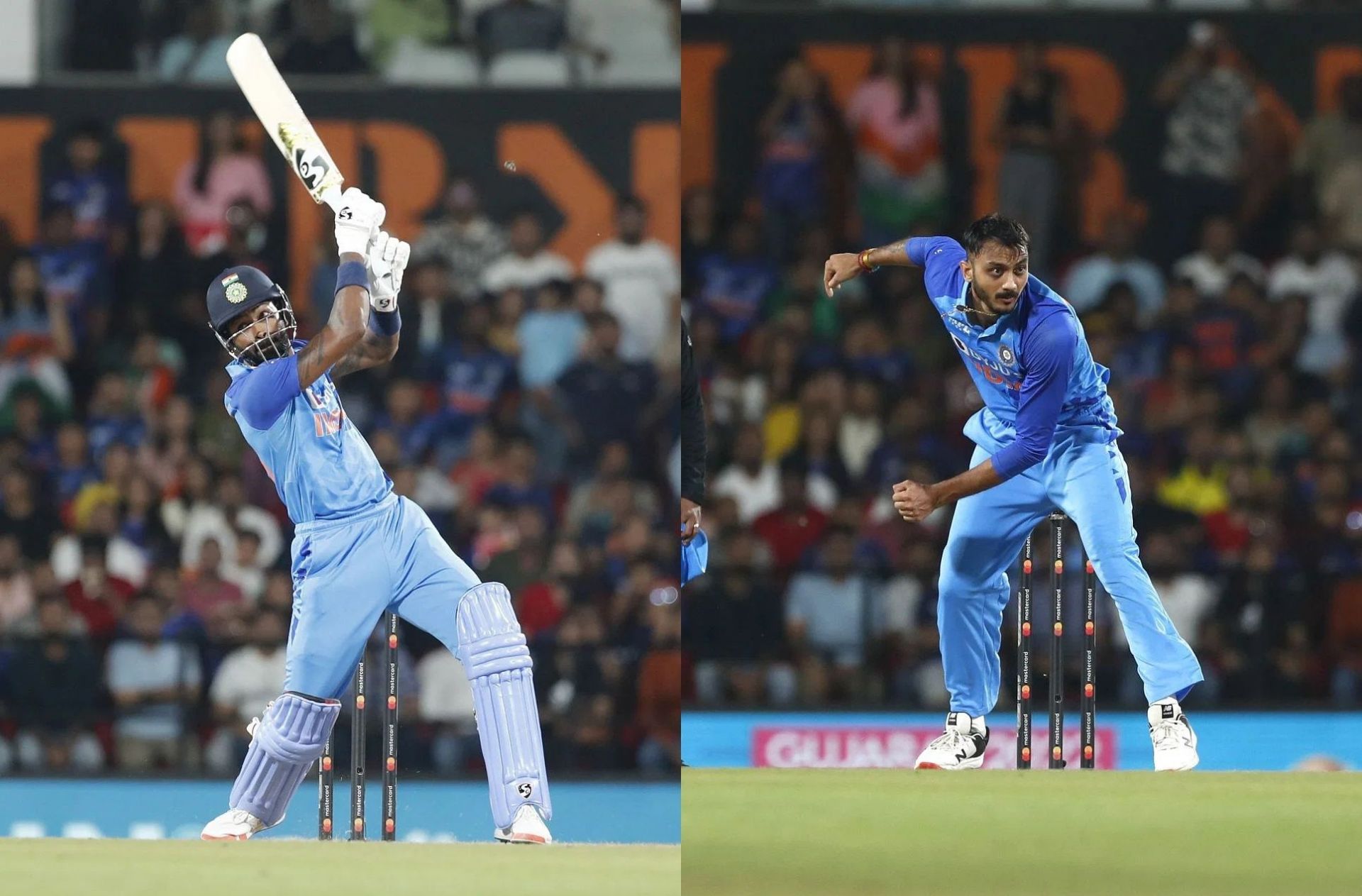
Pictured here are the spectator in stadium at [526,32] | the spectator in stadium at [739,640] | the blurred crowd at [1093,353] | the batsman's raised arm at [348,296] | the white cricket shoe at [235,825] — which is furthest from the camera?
the spectator in stadium at [526,32]

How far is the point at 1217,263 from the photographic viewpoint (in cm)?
905

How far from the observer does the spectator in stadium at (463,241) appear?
902 centimetres

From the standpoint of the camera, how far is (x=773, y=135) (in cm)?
916

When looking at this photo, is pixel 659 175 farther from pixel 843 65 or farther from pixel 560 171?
pixel 843 65

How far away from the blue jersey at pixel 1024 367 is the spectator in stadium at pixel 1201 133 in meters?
4.53

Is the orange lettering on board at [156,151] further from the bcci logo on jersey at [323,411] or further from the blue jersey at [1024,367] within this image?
the blue jersey at [1024,367]

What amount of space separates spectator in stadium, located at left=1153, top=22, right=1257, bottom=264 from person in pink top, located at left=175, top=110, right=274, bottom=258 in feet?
14.0

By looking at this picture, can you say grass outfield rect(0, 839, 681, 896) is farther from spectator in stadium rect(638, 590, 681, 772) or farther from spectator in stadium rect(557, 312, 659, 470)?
spectator in stadium rect(557, 312, 659, 470)

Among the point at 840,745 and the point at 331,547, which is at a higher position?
the point at 331,547

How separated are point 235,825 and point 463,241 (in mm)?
4823

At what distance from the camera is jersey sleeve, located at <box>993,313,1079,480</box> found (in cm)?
462

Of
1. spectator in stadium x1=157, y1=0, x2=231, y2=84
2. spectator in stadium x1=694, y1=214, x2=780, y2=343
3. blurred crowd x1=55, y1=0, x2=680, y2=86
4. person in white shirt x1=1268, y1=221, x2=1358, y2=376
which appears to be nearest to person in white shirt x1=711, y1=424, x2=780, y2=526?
spectator in stadium x1=694, y1=214, x2=780, y2=343

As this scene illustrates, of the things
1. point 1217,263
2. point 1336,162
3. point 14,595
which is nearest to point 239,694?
point 14,595

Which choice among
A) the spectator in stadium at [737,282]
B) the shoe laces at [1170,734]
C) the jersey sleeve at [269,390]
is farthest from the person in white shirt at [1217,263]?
the jersey sleeve at [269,390]
